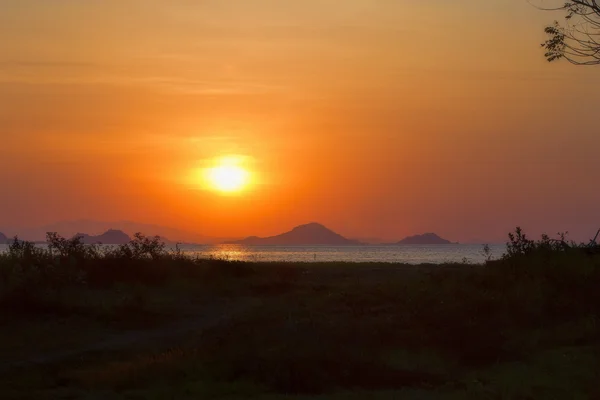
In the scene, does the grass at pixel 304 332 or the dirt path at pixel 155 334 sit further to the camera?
the dirt path at pixel 155 334

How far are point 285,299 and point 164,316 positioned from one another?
5137mm

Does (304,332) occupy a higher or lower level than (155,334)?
higher

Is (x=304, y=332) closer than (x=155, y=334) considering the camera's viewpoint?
Yes

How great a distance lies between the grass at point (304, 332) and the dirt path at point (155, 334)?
0.33ft

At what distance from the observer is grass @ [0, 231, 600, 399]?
44.1 ft

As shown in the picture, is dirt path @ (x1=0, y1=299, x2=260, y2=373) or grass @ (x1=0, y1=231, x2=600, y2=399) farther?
dirt path @ (x1=0, y1=299, x2=260, y2=373)

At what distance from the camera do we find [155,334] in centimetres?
1994

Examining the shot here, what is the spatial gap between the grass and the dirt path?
101 millimetres

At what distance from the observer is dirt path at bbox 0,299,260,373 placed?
16.2m

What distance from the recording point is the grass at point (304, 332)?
44.1 ft

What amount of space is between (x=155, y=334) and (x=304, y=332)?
5463mm

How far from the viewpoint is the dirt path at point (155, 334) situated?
16156mm

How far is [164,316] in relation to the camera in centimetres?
2295

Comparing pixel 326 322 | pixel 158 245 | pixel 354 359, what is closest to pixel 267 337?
pixel 354 359
